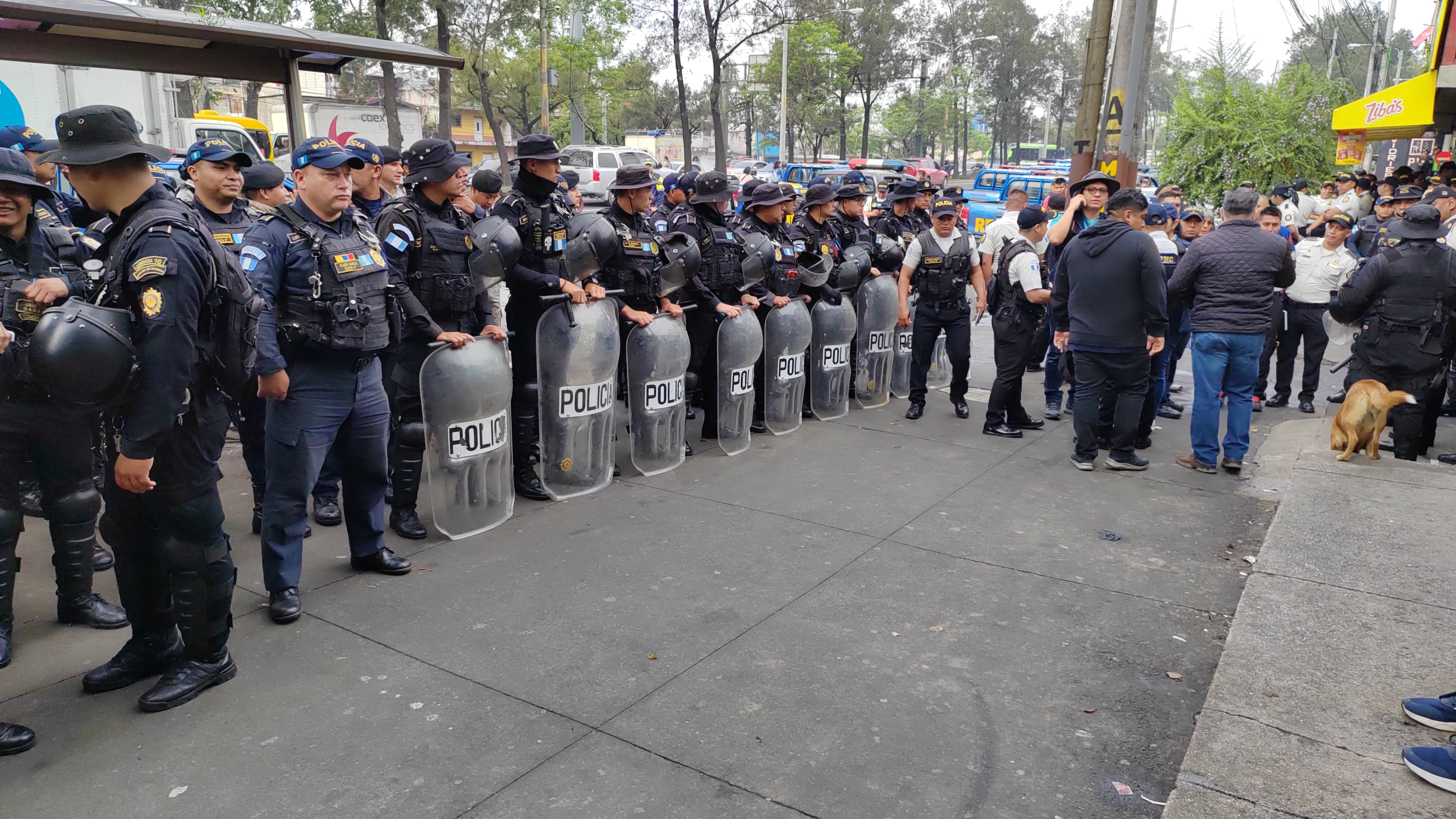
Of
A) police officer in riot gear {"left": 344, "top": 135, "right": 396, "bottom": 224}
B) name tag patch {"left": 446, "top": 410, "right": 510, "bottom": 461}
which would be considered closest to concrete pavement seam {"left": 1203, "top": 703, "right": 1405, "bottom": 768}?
name tag patch {"left": 446, "top": 410, "right": 510, "bottom": 461}

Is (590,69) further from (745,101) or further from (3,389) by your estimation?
(3,389)

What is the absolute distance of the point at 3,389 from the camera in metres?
3.61

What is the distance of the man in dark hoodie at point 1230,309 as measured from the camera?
20.5 ft

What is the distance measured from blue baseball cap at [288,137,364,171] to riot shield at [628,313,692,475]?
2.13 m

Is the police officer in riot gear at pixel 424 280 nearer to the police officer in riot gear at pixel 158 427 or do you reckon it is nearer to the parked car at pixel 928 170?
the police officer in riot gear at pixel 158 427

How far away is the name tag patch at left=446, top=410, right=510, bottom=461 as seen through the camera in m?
4.76

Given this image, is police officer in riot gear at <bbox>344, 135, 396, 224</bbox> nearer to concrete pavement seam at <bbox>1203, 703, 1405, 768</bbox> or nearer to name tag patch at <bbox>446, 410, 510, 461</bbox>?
name tag patch at <bbox>446, 410, 510, 461</bbox>

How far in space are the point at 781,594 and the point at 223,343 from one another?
2460 millimetres

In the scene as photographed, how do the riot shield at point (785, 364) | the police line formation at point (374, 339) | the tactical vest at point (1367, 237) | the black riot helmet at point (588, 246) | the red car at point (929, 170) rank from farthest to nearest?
the red car at point (929, 170) < the tactical vest at point (1367, 237) < the riot shield at point (785, 364) < the black riot helmet at point (588, 246) < the police line formation at point (374, 339)

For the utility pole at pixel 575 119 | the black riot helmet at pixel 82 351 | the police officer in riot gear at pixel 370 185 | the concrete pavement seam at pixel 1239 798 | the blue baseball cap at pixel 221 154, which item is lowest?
the concrete pavement seam at pixel 1239 798

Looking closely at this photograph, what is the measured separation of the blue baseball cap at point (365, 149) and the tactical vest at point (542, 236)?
702 millimetres

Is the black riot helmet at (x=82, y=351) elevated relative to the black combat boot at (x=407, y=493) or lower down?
elevated

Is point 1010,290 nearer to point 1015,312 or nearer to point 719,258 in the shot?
point 1015,312

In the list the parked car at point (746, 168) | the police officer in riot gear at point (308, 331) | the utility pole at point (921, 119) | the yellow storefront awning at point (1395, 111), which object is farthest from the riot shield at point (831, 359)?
the utility pole at point (921, 119)
